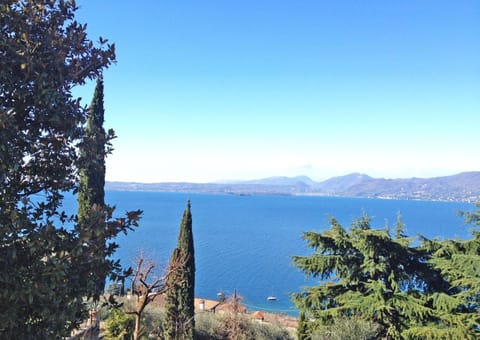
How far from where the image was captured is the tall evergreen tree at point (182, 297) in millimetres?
12930

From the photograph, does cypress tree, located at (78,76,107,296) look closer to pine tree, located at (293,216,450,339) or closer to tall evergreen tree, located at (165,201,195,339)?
pine tree, located at (293,216,450,339)

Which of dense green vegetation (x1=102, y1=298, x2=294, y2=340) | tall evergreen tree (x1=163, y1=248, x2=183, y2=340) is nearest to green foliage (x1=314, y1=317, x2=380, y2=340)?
dense green vegetation (x1=102, y1=298, x2=294, y2=340)

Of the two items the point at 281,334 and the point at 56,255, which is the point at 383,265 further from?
the point at 56,255

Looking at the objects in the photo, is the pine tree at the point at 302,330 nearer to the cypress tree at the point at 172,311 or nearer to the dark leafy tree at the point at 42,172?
the cypress tree at the point at 172,311

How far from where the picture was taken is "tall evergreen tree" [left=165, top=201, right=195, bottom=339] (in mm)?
12930

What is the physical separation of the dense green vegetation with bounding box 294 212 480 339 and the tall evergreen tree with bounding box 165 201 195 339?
4398 millimetres

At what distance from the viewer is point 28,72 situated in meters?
2.89

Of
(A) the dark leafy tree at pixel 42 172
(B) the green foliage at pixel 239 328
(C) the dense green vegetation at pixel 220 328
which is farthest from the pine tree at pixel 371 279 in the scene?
(A) the dark leafy tree at pixel 42 172

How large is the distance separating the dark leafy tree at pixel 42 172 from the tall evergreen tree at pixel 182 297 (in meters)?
9.90

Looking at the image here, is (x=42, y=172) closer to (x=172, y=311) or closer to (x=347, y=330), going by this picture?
(x=347, y=330)

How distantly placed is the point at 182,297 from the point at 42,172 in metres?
11.1

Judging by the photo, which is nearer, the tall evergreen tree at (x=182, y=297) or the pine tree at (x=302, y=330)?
the pine tree at (x=302, y=330)

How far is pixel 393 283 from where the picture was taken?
32.7 feet

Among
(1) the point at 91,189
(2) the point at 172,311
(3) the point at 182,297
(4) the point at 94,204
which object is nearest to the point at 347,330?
(3) the point at 182,297
